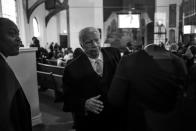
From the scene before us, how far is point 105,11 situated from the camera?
13.4 meters

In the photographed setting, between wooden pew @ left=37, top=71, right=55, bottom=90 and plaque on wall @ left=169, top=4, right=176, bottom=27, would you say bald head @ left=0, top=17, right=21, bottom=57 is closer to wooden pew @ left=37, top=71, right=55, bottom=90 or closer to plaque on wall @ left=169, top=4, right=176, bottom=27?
wooden pew @ left=37, top=71, right=55, bottom=90

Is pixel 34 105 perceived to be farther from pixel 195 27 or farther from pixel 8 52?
pixel 195 27

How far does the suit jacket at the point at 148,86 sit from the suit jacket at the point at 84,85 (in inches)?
7.5

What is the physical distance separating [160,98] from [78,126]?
2.23 feet

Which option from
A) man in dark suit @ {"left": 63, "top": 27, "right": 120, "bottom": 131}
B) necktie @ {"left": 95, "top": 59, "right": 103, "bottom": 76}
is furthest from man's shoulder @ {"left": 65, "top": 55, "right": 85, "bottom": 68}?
necktie @ {"left": 95, "top": 59, "right": 103, "bottom": 76}

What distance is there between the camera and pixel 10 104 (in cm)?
107

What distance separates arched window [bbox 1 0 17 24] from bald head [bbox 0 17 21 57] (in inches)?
289

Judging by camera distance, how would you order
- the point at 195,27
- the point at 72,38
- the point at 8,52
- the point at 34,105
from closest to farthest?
1. the point at 8,52
2. the point at 34,105
3. the point at 195,27
4. the point at 72,38

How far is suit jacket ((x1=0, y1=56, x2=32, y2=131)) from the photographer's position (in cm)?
104

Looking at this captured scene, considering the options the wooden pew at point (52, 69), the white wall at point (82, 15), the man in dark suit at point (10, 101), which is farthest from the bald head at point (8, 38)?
the white wall at point (82, 15)

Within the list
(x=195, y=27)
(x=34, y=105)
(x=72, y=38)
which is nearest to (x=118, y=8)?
(x=72, y=38)

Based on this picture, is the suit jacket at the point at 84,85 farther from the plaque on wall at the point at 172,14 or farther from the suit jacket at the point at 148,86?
the plaque on wall at the point at 172,14

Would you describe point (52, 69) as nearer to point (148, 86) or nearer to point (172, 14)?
point (148, 86)

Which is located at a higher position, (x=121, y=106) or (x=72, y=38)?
(x=72, y=38)
